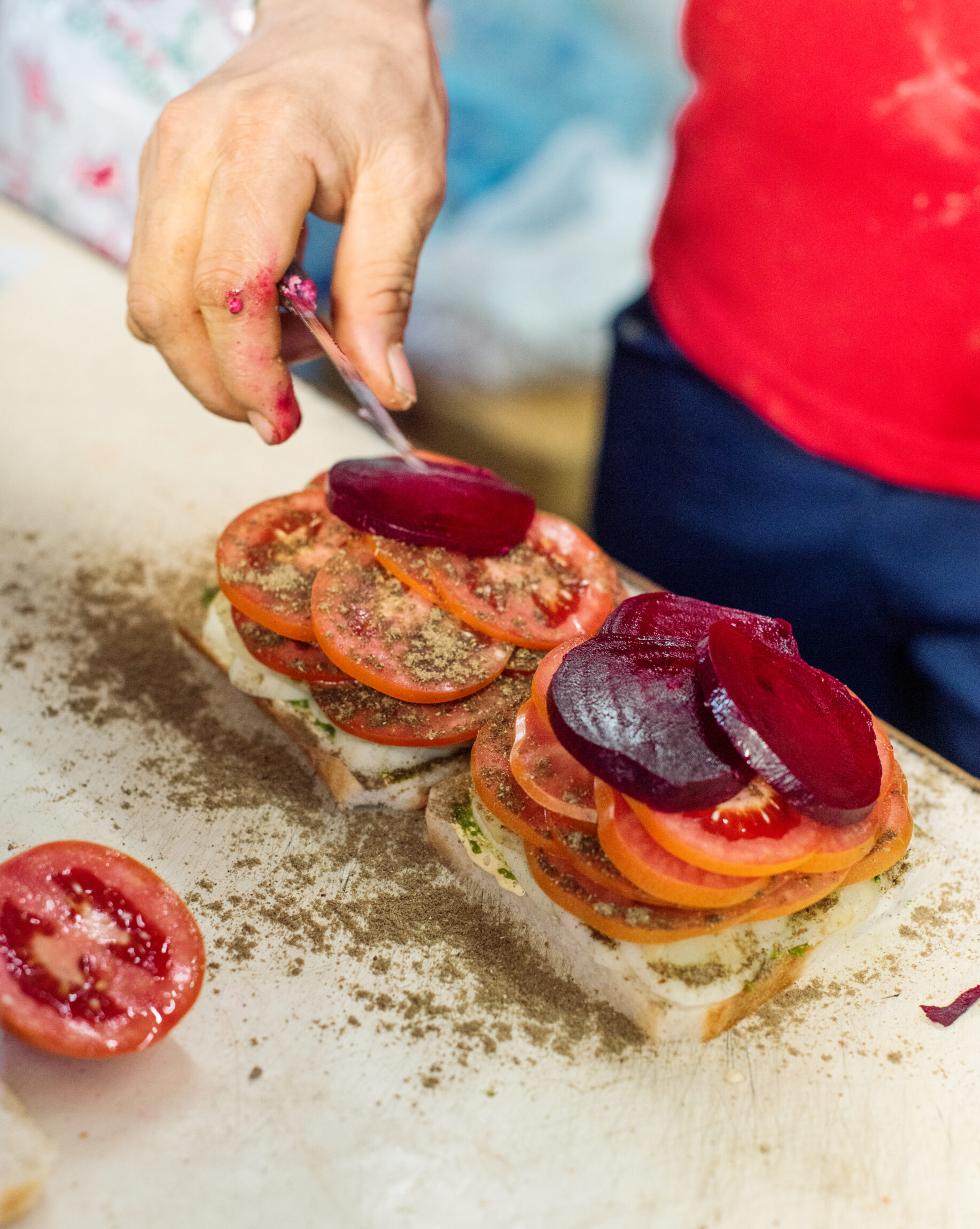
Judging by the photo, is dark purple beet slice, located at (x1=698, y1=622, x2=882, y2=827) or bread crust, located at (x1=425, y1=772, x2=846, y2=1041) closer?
dark purple beet slice, located at (x1=698, y1=622, x2=882, y2=827)

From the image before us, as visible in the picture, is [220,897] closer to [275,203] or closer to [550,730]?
[550,730]

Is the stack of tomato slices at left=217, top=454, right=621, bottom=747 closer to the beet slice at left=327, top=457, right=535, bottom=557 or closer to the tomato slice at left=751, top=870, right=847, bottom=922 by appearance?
the beet slice at left=327, top=457, right=535, bottom=557

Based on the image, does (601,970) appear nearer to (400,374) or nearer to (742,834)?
(742,834)

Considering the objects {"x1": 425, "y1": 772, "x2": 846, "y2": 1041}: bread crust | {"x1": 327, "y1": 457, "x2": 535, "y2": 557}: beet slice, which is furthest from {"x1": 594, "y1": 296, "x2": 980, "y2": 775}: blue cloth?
{"x1": 425, "y1": 772, "x2": 846, "y2": 1041}: bread crust

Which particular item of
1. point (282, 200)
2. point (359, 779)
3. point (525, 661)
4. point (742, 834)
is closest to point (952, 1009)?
point (742, 834)

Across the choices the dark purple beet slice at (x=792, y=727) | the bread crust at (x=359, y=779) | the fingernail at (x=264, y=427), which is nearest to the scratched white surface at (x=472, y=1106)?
the bread crust at (x=359, y=779)

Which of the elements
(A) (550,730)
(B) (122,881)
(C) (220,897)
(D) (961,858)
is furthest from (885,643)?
(B) (122,881)
